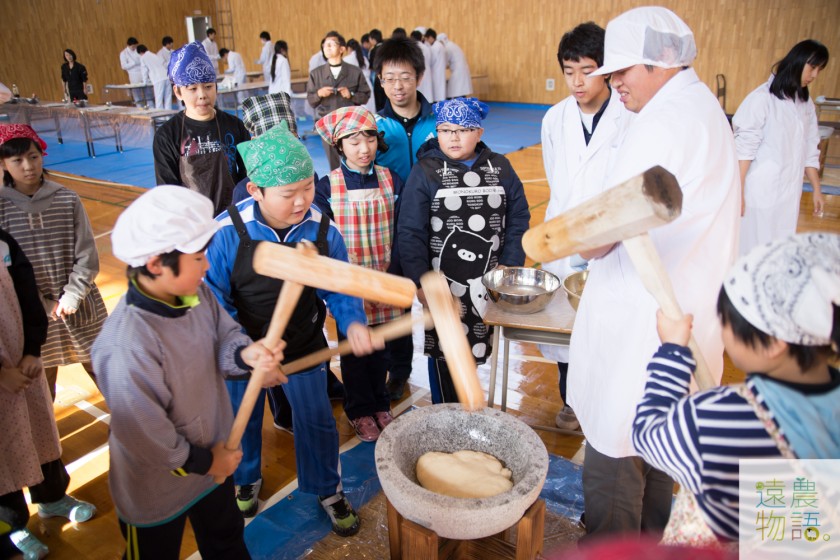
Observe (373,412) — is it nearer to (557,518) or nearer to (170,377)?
(557,518)

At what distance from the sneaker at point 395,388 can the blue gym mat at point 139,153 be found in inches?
208

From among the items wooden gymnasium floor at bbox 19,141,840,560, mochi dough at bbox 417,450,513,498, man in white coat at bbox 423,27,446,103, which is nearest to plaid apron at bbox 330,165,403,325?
wooden gymnasium floor at bbox 19,141,840,560

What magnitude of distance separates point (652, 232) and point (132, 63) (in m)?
15.2

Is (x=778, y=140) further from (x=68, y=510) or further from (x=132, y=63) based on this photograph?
(x=132, y=63)

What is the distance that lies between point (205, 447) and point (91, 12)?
702 inches

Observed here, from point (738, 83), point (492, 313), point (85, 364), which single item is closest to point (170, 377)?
point (492, 313)

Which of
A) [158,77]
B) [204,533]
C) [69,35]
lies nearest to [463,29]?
[158,77]

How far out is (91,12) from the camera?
15.4 meters

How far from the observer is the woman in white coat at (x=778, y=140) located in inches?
134

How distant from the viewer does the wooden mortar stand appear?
64.3 inches

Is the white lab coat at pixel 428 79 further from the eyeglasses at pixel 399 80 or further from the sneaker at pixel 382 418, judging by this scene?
the sneaker at pixel 382 418

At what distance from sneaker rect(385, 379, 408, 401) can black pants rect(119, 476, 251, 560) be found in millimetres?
1487

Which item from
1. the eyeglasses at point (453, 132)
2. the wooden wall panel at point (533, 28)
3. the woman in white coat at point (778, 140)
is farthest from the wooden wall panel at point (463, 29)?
the eyeglasses at point (453, 132)

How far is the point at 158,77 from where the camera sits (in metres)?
12.7
